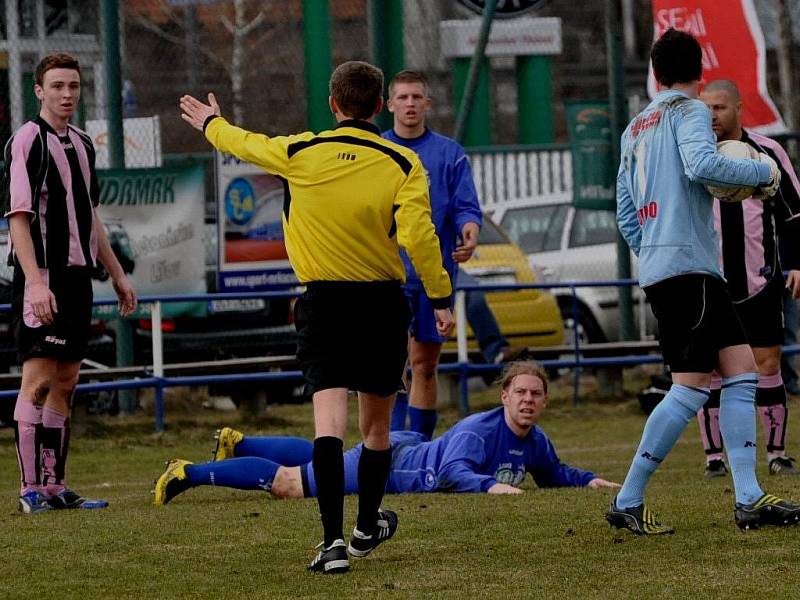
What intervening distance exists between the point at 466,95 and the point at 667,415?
775 cm

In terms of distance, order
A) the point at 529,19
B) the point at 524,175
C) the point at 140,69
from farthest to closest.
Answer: the point at 529,19 → the point at 140,69 → the point at 524,175

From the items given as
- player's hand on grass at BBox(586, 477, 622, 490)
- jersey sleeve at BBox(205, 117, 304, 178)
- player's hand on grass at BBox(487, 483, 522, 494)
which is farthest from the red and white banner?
jersey sleeve at BBox(205, 117, 304, 178)

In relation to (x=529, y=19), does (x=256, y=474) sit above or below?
below

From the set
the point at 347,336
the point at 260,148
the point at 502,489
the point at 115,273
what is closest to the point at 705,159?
the point at 347,336

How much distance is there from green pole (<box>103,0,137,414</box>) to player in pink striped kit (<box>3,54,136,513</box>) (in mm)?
5164

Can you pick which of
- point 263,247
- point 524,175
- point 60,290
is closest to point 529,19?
Answer: point 524,175

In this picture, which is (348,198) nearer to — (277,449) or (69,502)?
(69,502)

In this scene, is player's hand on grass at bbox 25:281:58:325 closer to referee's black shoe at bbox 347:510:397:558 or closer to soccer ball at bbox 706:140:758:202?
referee's black shoe at bbox 347:510:397:558

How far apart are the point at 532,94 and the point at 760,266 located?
50.2 ft

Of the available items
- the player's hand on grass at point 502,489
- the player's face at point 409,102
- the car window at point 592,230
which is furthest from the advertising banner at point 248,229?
the player's hand on grass at point 502,489

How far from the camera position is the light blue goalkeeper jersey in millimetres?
6586

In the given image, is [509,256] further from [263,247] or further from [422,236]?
[422,236]

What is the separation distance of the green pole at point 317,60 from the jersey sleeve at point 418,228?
819 centimetres

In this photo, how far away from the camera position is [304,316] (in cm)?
635
